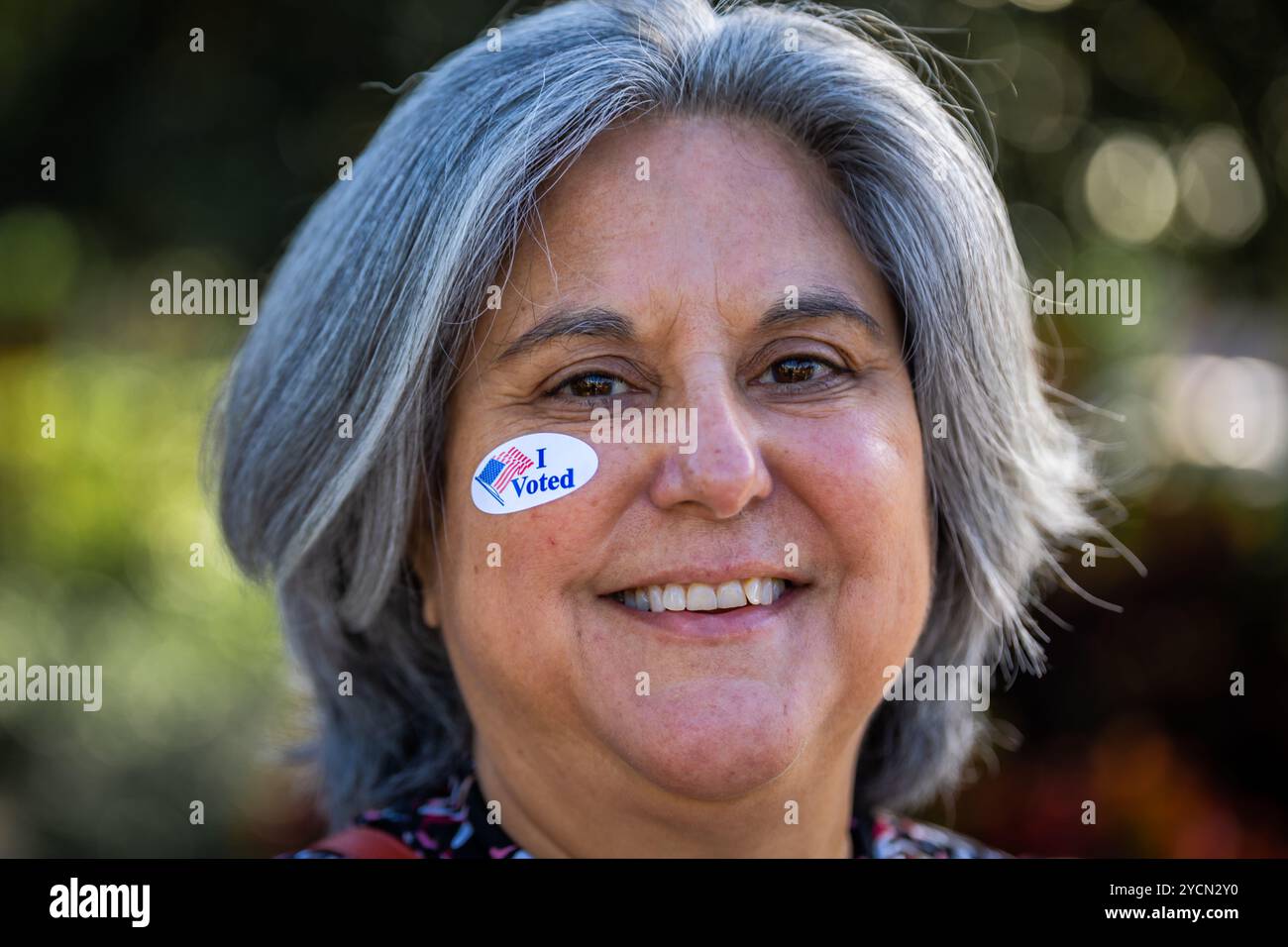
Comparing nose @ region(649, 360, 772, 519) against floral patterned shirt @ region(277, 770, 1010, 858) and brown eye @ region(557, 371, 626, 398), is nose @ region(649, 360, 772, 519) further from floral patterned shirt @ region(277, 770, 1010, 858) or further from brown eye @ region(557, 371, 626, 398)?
floral patterned shirt @ region(277, 770, 1010, 858)

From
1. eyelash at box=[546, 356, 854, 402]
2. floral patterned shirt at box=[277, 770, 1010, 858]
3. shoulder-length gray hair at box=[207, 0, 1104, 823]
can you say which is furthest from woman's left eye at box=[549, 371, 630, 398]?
floral patterned shirt at box=[277, 770, 1010, 858]

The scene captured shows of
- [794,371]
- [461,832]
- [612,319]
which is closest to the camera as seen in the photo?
[612,319]

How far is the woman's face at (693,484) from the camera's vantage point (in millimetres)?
2055

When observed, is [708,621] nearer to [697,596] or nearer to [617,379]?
[697,596]

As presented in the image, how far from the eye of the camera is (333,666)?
9.31 feet

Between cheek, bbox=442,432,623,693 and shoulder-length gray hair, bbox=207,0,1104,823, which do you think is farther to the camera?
shoulder-length gray hair, bbox=207,0,1104,823

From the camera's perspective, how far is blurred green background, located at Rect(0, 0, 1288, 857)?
14.8 ft

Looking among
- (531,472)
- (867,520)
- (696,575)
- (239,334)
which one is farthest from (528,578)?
(239,334)

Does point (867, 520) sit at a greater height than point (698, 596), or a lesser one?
greater

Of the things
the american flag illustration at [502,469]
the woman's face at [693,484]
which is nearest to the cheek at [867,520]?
the woman's face at [693,484]

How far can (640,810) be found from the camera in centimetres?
224

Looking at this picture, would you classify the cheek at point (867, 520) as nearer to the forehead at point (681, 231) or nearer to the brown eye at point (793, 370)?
the brown eye at point (793, 370)

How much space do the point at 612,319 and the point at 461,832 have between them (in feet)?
3.65

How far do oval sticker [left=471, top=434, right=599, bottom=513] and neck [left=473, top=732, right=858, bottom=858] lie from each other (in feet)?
1.59
